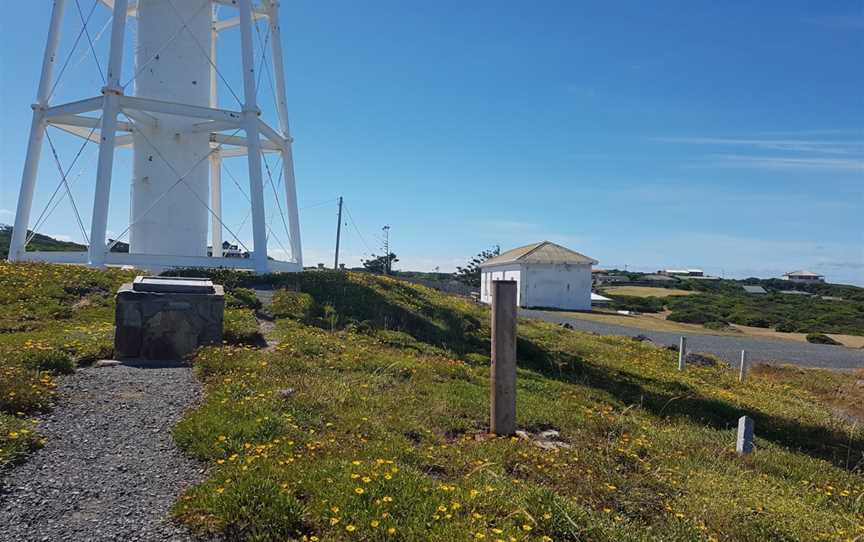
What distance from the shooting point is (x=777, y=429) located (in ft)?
32.2

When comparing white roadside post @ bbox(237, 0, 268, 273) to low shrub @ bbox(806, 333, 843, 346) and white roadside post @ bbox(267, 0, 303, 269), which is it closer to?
white roadside post @ bbox(267, 0, 303, 269)

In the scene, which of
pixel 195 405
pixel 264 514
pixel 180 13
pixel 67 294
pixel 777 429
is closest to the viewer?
pixel 264 514

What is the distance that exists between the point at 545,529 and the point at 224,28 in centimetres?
2101

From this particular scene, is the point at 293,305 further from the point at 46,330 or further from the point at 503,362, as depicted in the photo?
the point at 503,362

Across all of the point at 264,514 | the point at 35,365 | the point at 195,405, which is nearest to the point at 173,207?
the point at 35,365

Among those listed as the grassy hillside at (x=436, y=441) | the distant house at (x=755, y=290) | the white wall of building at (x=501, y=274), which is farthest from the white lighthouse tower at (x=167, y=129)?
the distant house at (x=755, y=290)

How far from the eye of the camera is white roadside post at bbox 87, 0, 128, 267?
1591cm

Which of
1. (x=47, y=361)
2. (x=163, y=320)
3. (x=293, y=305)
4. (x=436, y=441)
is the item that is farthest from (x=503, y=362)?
(x=293, y=305)

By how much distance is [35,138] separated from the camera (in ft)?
56.8

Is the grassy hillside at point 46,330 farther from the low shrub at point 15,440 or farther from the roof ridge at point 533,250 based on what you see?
the roof ridge at point 533,250

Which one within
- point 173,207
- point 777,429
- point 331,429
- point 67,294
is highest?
point 173,207

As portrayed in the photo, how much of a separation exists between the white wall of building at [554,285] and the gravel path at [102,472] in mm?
37892

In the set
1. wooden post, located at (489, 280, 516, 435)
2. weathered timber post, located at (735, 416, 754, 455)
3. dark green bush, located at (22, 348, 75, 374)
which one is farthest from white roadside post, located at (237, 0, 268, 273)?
weathered timber post, located at (735, 416, 754, 455)

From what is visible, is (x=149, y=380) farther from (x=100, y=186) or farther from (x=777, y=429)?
(x=100, y=186)
